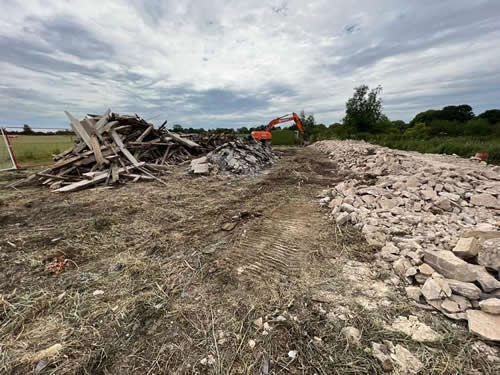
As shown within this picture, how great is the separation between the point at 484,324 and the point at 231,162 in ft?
26.1

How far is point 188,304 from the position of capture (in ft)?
6.77

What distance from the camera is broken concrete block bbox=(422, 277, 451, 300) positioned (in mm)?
1929

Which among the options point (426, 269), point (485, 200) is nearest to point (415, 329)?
point (426, 269)

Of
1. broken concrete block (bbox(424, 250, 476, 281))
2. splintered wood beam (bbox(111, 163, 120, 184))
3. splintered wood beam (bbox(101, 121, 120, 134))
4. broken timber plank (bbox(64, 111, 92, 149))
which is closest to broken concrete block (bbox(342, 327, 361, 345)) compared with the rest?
broken concrete block (bbox(424, 250, 476, 281))

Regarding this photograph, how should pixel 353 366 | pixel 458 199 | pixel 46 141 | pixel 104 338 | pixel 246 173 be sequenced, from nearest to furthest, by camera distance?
pixel 353 366
pixel 104 338
pixel 458 199
pixel 246 173
pixel 46 141

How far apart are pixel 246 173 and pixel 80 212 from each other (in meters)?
5.78

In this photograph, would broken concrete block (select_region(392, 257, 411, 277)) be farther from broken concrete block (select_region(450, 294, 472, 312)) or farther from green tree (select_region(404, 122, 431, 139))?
green tree (select_region(404, 122, 431, 139))

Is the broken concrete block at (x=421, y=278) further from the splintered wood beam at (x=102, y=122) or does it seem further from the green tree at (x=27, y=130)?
the green tree at (x=27, y=130)

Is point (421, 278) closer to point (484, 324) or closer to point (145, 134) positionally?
point (484, 324)

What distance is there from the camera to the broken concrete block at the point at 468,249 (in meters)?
2.25

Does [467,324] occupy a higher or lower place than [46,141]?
lower

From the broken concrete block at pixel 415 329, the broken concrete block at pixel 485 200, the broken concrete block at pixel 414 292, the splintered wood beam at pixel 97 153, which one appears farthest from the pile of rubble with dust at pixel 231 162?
the broken concrete block at pixel 415 329

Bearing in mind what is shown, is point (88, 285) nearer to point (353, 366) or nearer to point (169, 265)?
point (169, 265)

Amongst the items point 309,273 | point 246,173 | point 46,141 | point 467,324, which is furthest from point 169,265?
point 46,141
